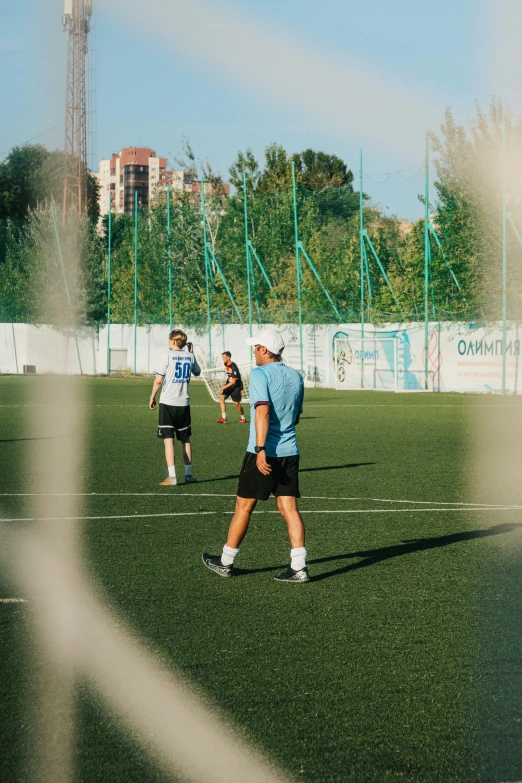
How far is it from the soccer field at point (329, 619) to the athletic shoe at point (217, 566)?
85 mm

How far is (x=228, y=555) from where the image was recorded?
25.5 feet

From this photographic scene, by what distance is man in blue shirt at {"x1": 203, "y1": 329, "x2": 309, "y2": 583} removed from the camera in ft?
24.0

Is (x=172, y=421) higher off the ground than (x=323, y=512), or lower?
higher

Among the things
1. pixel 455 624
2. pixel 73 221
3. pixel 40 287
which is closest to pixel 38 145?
pixel 73 221

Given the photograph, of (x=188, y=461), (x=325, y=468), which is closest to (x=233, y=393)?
(x=325, y=468)

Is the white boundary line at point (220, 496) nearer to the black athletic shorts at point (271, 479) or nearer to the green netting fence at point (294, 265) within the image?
the black athletic shorts at point (271, 479)

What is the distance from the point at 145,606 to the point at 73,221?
5.13m

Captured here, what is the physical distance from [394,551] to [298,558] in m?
1.71

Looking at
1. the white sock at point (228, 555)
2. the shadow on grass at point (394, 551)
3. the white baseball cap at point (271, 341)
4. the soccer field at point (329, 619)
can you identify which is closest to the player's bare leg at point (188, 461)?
the soccer field at point (329, 619)

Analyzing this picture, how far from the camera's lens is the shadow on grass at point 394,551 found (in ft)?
26.7

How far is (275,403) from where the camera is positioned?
24.3 ft

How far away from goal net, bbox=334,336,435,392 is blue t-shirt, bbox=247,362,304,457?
30.5 meters

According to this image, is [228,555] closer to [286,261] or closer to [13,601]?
[13,601]

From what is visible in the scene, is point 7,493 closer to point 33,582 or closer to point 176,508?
point 176,508
